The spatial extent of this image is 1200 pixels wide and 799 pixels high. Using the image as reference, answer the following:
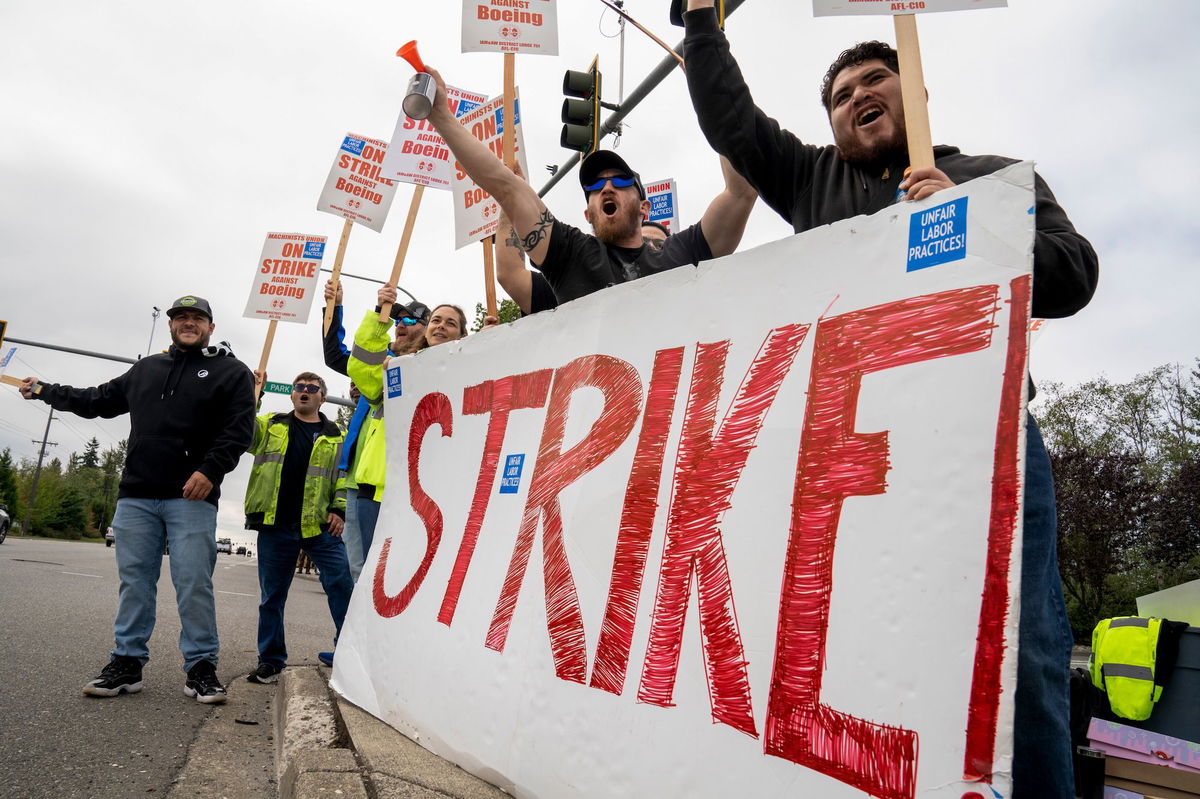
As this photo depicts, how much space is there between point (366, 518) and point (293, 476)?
839 mm

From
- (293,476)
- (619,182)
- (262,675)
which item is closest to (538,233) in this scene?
(619,182)

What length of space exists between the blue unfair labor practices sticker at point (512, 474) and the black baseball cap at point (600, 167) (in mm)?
1138

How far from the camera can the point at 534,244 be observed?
8.96 ft

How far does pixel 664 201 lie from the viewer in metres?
7.25

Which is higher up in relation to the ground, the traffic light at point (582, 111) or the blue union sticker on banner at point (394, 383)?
the traffic light at point (582, 111)

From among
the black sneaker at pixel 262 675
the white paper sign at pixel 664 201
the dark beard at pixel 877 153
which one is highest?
the white paper sign at pixel 664 201

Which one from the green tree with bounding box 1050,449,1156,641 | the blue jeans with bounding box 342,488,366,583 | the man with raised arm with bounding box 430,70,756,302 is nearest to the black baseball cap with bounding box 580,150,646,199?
the man with raised arm with bounding box 430,70,756,302

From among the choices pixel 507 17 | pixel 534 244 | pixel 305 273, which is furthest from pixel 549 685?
pixel 305 273

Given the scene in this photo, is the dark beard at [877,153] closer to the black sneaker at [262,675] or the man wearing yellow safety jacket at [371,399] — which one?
the man wearing yellow safety jacket at [371,399]

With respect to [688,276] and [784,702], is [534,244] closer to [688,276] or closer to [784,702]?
[688,276]

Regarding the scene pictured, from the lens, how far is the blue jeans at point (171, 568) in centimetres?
367

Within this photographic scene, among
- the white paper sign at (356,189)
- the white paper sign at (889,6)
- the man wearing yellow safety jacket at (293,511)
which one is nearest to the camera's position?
the white paper sign at (889,6)

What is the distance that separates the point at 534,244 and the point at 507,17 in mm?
1519

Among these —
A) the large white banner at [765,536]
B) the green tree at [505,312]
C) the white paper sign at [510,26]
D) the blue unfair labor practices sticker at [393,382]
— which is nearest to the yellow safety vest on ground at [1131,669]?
the large white banner at [765,536]
